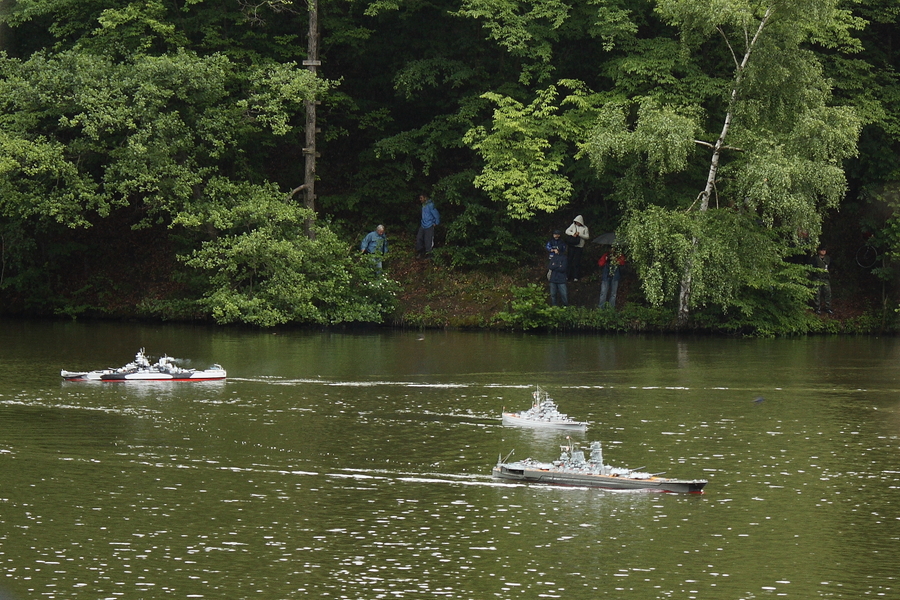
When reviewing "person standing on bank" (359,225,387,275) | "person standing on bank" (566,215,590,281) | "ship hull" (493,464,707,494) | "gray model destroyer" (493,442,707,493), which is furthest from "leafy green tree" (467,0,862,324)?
"ship hull" (493,464,707,494)

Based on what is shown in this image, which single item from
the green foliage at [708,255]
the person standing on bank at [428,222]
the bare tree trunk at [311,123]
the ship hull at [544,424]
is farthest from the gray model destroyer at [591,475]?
the person standing on bank at [428,222]

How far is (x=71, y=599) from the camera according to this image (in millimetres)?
14688

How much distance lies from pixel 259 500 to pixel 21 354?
16609mm

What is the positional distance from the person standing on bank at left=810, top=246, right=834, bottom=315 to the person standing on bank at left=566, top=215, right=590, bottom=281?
7.05 m

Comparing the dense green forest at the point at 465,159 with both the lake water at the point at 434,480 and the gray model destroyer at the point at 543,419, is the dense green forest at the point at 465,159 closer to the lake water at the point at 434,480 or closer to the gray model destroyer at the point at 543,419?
the lake water at the point at 434,480

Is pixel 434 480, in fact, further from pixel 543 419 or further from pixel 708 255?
pixel 708 255

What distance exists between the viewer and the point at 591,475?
19875mm

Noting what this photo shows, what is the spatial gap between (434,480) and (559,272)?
2139cm

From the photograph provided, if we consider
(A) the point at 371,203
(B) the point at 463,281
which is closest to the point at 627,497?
(B) the point at 463,281

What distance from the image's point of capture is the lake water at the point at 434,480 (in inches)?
620

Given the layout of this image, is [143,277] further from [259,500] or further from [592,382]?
[259,500]

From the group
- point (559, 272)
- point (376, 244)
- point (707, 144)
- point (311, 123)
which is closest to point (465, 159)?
point (376, 244)

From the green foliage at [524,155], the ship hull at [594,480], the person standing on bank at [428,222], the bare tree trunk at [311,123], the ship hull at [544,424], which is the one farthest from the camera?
the person standing on bank at [428,222]

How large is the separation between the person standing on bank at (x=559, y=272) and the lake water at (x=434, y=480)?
7.02m
